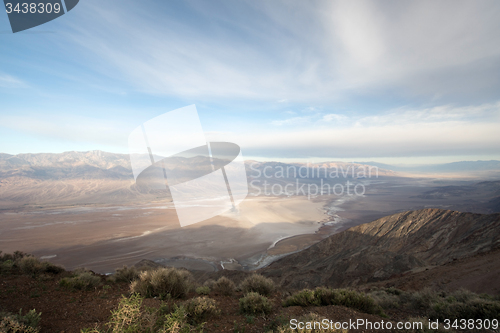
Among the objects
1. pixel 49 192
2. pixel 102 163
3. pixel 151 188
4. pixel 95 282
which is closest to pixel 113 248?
pixel 95 282

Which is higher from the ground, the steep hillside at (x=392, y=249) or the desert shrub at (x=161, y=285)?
the desert shrub at (x=161, y=285)

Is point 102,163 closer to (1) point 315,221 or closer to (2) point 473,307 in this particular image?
(1) point 315,221

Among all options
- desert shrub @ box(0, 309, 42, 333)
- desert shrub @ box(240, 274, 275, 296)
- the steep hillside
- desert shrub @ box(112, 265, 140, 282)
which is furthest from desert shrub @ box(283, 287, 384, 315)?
the steep hillside

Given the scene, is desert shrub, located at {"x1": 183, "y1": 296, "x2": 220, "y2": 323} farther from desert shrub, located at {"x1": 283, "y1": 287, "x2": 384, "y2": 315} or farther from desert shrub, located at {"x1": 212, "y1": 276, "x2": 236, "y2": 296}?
desert shrub, located at {"x1": 212, "y1": 276, "x2": 236, "y2": 296}

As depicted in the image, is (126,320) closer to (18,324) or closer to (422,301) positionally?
(18,324)
